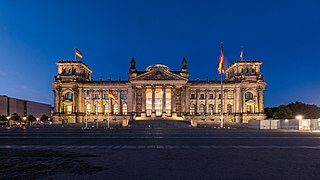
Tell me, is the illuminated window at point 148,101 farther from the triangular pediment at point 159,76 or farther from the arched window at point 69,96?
the arched window at point 69,96

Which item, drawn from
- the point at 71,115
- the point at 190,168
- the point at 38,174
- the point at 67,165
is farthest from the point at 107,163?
the point at 71,115

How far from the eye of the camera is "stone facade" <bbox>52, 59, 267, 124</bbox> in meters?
103

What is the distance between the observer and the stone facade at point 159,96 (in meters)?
103

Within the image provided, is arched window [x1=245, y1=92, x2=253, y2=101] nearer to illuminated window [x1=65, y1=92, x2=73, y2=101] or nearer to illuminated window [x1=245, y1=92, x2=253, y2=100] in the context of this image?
illuminated window [x1=245, y1=92, x2=253, y2=100]

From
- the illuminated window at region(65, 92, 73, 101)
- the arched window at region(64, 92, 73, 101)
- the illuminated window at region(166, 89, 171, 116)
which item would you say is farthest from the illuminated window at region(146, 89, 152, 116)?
the illuminated window at region(65, 92, 73, 101)

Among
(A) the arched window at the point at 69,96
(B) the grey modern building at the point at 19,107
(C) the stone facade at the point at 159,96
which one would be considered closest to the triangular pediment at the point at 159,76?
(C) the stone facade at the point at 159,96

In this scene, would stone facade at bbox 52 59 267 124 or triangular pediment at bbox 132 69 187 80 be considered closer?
triangular pediment at bbox 132 69 187 80

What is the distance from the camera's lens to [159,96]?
108m

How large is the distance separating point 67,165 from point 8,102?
497 feet

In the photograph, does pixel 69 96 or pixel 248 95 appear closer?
pixel 248 95

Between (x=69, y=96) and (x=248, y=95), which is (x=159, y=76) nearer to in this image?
(x=248, y=95)

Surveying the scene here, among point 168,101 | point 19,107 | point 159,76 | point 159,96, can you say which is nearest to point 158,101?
point 159,96

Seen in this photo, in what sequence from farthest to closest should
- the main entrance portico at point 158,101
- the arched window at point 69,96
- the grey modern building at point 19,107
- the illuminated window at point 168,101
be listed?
1. the grey modern building at point 19,107
2. the illuminated window at point 168,101
3. the arched window at point 69,96
4. the main entrance portico at point 158,101

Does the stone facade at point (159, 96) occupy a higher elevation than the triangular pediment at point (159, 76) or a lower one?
lower
